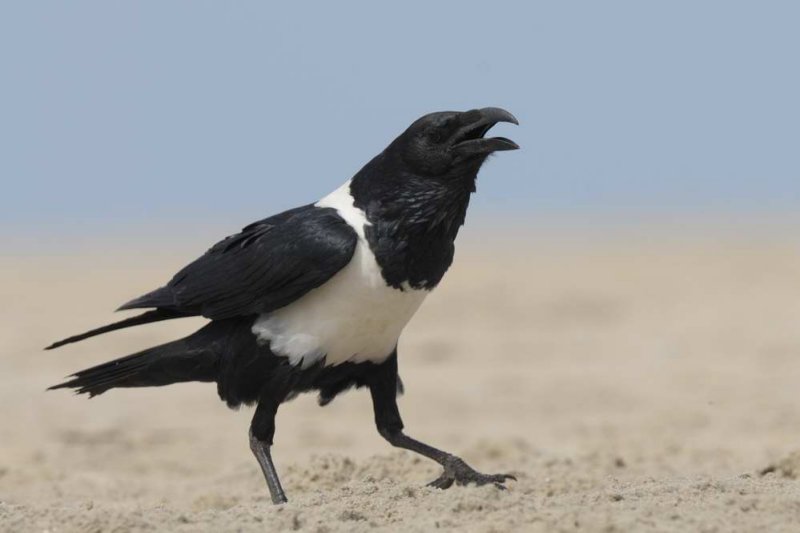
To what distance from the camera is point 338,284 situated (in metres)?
5.79

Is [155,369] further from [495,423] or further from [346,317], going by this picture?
[495,423]

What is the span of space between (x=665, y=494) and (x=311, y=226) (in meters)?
1.75

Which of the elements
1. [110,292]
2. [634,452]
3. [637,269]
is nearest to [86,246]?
[110,292]

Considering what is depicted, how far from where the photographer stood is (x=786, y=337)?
51.6ft

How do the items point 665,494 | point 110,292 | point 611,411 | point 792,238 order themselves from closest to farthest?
point 665,494 → point 611,411 → point 110,292 → point 792,238

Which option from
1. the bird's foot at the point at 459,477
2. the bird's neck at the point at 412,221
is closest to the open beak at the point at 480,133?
the bird's neck at the point at 412,221

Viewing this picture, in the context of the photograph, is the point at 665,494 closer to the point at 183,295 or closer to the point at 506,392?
the point at 183,295

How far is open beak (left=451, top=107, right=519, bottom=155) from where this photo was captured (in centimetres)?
580

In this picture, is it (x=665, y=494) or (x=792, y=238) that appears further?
(x=792, y=238)

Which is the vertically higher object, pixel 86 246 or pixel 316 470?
pixel 86 246

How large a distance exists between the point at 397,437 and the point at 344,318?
82cm

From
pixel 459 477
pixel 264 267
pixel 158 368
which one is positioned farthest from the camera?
pixel 158 368

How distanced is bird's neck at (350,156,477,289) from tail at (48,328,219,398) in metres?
0.91

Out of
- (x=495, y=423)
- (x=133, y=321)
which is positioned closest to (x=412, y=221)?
(x=133, y=321)
